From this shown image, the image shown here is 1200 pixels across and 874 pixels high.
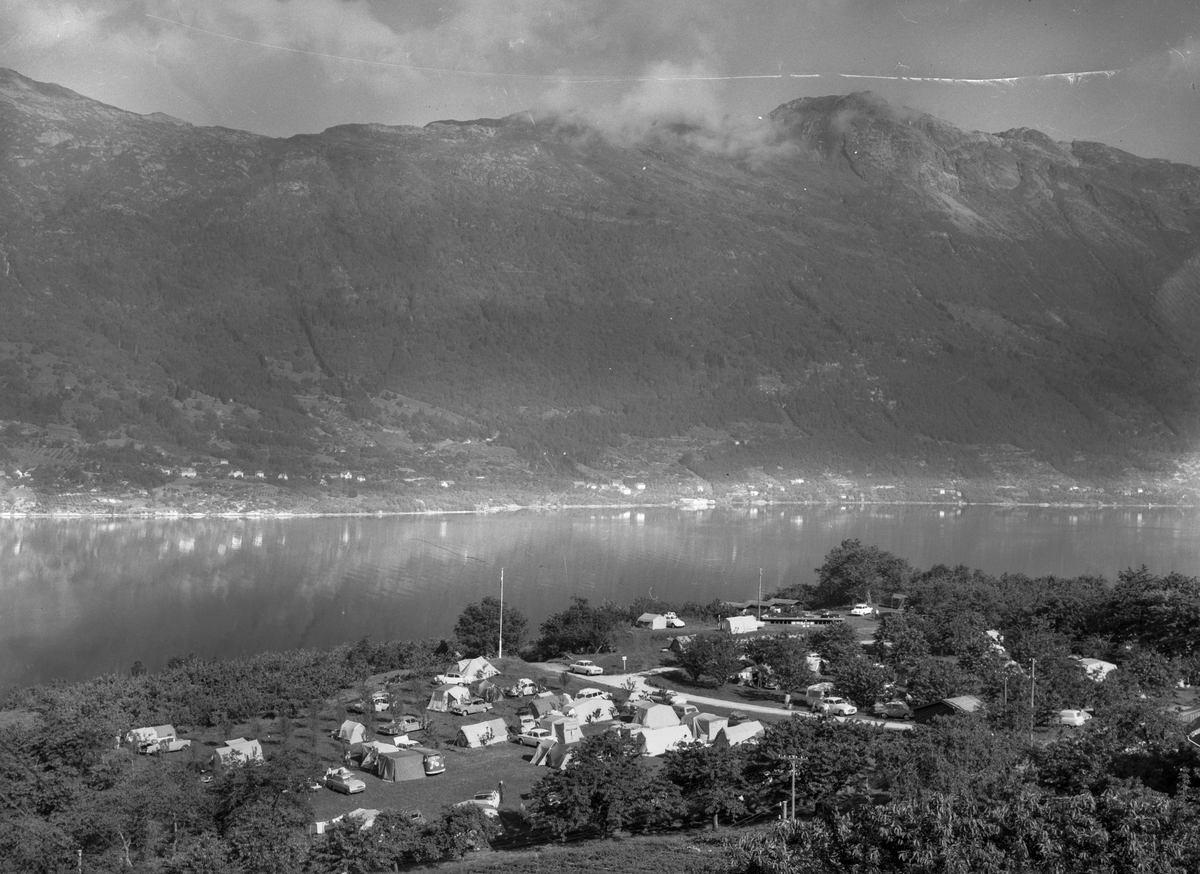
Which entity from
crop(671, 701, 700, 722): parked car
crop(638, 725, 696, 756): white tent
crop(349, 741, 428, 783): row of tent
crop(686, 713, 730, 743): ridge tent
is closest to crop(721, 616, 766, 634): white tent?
crop(671, 701, 700, 722): parked car

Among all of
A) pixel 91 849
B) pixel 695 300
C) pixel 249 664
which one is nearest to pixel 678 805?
pixel 91 849

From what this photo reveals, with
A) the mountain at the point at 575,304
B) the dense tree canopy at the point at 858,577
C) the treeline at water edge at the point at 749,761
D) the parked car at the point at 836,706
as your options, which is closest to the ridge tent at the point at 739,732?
the treeline at water edge at the point at 749,761

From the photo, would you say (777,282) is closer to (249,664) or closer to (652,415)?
(652,415)

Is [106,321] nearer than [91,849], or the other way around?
[91,849]

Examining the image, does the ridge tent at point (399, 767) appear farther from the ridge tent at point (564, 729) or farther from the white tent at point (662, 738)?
the white tent at point (662, 738)

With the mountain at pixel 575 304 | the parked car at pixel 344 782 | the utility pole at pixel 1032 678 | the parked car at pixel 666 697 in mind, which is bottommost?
the parked car at pixel 344 782

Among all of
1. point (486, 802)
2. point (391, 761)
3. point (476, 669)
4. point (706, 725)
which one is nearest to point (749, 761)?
point (486, 802)

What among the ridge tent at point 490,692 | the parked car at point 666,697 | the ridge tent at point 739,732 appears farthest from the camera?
the ridge tent at point 490,692
